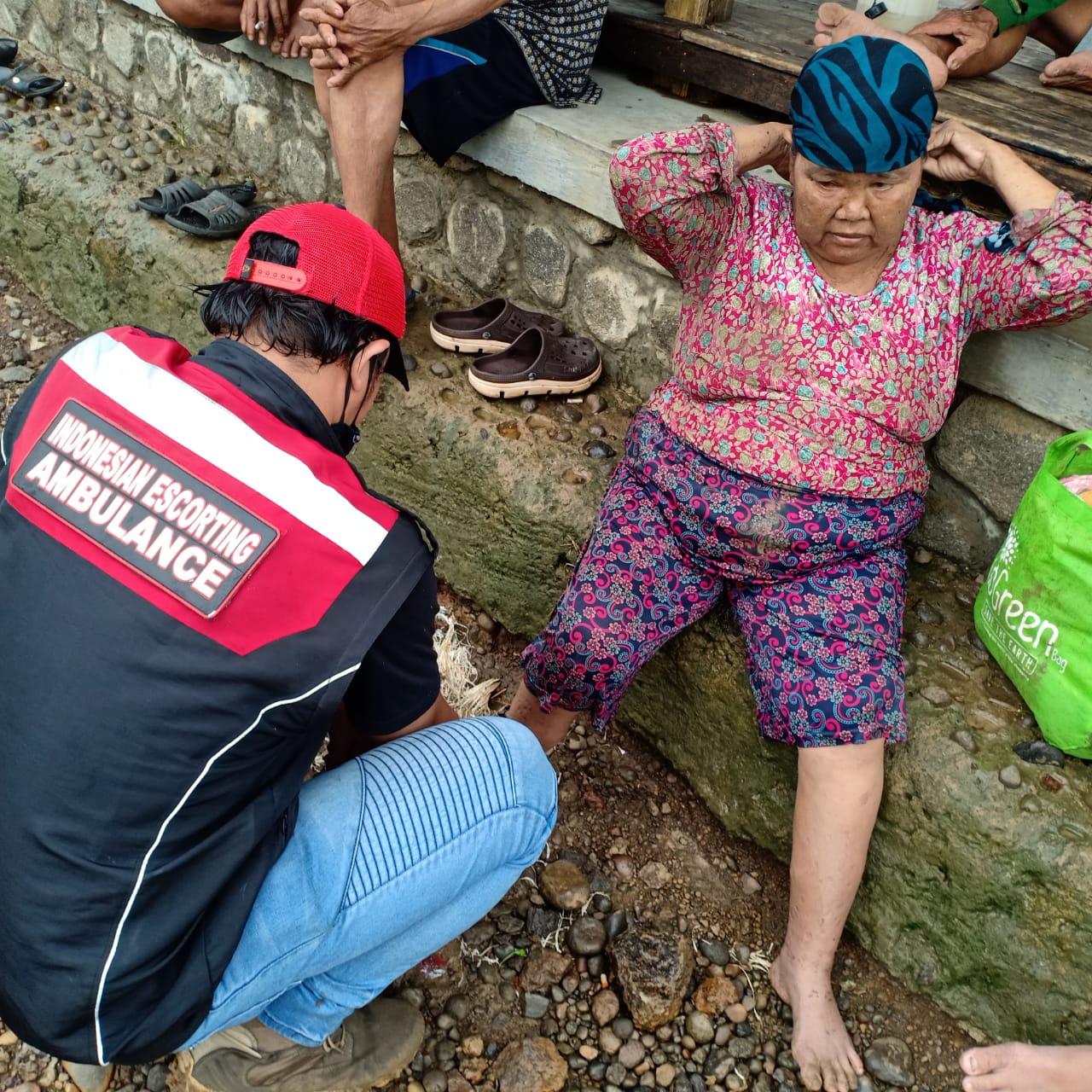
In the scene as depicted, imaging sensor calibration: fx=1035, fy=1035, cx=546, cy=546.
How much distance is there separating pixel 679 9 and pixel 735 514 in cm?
176

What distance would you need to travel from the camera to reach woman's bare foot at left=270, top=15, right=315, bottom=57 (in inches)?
123

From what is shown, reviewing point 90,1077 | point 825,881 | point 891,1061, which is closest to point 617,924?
point 825,881

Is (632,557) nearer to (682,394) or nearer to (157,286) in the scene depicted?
(682,394)

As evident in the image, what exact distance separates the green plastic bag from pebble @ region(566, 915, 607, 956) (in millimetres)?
969

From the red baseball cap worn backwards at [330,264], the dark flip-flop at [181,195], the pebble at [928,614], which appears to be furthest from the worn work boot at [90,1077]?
the dark flip-flop at [181,195]

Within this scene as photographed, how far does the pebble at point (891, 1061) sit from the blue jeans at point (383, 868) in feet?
2.64

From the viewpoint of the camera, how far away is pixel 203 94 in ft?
12.5

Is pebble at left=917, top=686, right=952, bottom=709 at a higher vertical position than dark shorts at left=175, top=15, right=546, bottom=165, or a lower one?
lower

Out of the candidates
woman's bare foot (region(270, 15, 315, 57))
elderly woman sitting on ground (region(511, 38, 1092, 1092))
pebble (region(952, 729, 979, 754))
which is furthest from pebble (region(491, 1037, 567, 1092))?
woman's bare foot (region(270, 15, 315, 57))

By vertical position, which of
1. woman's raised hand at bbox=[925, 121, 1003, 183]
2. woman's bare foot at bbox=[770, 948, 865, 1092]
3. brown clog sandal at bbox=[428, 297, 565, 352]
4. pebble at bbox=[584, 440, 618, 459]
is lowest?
woman's bare foot at bbox=[770, 948, 865, 1092]

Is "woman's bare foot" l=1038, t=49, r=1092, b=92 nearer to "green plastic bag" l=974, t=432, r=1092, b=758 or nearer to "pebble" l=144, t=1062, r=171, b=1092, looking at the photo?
"green plastic bag" l=974, t=432, r=1092, b=758

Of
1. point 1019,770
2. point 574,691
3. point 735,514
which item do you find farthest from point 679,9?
point 1019,770

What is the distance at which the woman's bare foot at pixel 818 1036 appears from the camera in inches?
77.2

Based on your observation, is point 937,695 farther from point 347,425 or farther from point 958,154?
point 347,425
